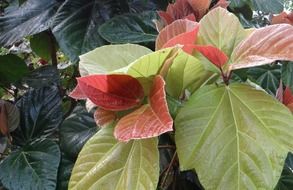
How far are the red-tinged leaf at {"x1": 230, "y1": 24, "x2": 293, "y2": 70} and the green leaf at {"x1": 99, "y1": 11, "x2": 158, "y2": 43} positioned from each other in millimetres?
279

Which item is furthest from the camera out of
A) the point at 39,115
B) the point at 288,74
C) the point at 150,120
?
the point at 39,115

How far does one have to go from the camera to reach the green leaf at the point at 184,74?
0.47 metres

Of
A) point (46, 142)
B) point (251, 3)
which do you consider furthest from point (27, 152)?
point (251, 3)

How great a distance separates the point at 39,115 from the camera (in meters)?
0.86

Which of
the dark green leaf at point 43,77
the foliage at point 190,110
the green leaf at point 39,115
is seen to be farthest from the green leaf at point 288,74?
the dark green leaf at point 43,77

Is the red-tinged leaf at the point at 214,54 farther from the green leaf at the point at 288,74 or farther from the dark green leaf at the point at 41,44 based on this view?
the dark green leaf at the point at 41,44

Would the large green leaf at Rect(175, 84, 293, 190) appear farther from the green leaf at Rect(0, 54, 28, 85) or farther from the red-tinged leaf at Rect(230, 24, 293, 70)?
the green leaf at Rect(0, 54, 28, 85)

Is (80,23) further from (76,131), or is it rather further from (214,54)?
(214,54)

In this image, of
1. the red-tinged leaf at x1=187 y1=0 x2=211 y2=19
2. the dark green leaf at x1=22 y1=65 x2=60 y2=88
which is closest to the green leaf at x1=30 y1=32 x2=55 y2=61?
the dark green leaf at x1=22 y1=65 x2=60 y2=88

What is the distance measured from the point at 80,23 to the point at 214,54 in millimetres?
425

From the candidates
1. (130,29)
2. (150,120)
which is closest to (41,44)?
(130,29)

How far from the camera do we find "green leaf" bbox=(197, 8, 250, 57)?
0.49m

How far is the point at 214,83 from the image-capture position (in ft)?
1.58

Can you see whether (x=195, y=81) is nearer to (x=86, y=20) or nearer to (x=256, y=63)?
(x=256, y=63)
